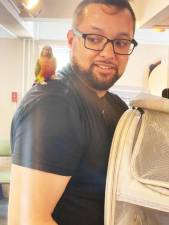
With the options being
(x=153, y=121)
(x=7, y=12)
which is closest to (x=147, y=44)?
(x=7, y=12)

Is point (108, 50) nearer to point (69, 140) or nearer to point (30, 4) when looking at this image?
point (69, 140)

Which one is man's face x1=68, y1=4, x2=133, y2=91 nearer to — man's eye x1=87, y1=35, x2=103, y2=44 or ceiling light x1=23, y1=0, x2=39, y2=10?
man's eye x1=87, y1=35, x2=103, y2=44

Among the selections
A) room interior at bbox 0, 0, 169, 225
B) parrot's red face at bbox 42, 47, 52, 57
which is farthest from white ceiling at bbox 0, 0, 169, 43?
parrot's red face at bbox 42, 47, 52, 57

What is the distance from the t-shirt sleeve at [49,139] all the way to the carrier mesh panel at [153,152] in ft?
0.38

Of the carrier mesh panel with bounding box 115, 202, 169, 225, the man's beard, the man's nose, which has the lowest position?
the carrier mesh panel with bounding box 115, 202, 169, 225

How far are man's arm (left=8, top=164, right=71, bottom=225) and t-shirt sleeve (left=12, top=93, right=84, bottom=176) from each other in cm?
1

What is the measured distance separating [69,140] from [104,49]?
20 cm

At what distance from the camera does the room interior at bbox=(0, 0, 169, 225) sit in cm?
132

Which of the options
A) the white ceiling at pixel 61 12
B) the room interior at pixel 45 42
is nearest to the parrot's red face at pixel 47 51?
the room interior at pixel 45 42

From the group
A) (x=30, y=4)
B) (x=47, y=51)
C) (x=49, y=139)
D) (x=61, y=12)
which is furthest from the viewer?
(x=61, y=12)

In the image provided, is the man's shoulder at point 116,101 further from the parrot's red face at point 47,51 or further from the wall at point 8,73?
the wall at point 8,73

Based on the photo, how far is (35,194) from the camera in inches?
20.8

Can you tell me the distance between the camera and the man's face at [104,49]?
608mm

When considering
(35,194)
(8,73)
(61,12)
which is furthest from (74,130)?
(8,73)
